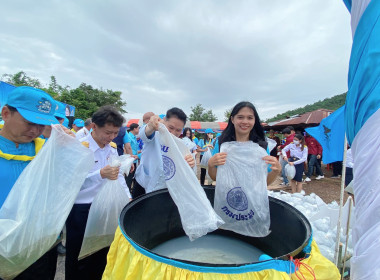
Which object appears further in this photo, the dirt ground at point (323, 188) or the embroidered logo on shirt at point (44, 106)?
the dirt ground at point (323, 188)

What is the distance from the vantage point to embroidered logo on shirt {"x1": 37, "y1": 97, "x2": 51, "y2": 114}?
114 cm

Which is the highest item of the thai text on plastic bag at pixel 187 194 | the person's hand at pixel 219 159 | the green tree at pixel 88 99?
the green tree at pixel 88 99

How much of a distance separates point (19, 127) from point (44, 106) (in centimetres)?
17

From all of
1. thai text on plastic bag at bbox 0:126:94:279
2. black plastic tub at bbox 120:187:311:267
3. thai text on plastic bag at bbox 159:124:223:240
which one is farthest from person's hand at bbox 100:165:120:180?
thai text on plastic bag at bbox 159:124:223:240

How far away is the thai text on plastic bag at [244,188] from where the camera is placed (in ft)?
5.17

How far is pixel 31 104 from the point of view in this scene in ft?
3.62

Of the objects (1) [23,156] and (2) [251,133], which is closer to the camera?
(1) [23,156]

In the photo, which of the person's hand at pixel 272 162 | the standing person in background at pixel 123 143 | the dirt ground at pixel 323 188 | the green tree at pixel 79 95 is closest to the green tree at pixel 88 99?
the green tree at pixel 79 95

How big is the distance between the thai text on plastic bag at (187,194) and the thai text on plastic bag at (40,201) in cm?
54

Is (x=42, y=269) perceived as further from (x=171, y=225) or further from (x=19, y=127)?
(x=171, y=225)

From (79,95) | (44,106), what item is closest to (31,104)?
(44,106)

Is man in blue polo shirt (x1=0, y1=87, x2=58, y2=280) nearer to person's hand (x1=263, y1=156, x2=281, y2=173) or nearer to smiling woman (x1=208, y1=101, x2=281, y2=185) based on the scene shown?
smiling woman (x1=208, y1=101, x2=281, y2=185)

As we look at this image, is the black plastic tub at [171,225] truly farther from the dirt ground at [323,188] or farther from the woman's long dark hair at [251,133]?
the dirt ground at [323,188]

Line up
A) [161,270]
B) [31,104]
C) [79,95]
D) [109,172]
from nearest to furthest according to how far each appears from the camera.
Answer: [161,270]
[31,104]
[109,172]
[79,95]
